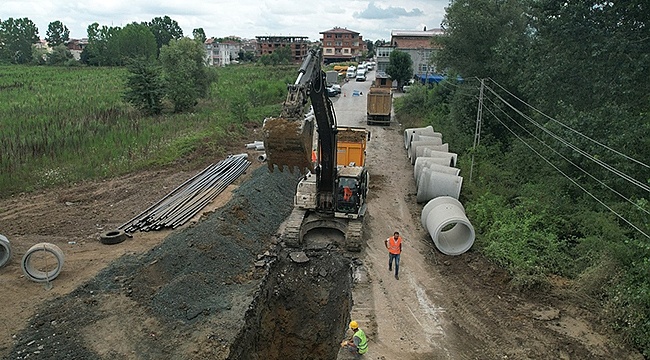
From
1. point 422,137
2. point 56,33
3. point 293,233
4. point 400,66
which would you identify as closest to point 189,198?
point 293,233

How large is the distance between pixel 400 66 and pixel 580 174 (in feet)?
119

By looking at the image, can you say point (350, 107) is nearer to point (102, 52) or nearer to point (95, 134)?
point (95, 134)

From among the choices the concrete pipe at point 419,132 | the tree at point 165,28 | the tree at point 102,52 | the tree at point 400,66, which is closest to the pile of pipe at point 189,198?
the concrete pipe at point 419,132

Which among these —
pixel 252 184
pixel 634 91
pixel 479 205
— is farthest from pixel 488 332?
pixel 252 184

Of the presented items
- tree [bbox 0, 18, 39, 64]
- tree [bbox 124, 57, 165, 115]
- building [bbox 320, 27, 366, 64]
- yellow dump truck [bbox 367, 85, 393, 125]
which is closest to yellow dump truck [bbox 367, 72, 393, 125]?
yellow dump truck [bbox 367, 85, 393, 125]

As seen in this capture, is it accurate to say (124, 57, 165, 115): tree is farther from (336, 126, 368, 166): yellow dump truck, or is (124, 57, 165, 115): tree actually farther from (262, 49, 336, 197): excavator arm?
(262, 49, 336, 197): excavator arm

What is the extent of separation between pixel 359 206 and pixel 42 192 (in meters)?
11.8

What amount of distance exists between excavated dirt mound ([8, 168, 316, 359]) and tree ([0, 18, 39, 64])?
320 feet

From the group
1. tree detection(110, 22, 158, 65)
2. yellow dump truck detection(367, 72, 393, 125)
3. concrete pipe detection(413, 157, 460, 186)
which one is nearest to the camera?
concrete pipe detection(413, 157, 460, 186)

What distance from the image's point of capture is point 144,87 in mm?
29625

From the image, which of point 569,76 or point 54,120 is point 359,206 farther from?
point 54,120

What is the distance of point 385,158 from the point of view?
2383cm

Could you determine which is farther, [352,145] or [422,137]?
[422,137]

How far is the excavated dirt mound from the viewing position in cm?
870
